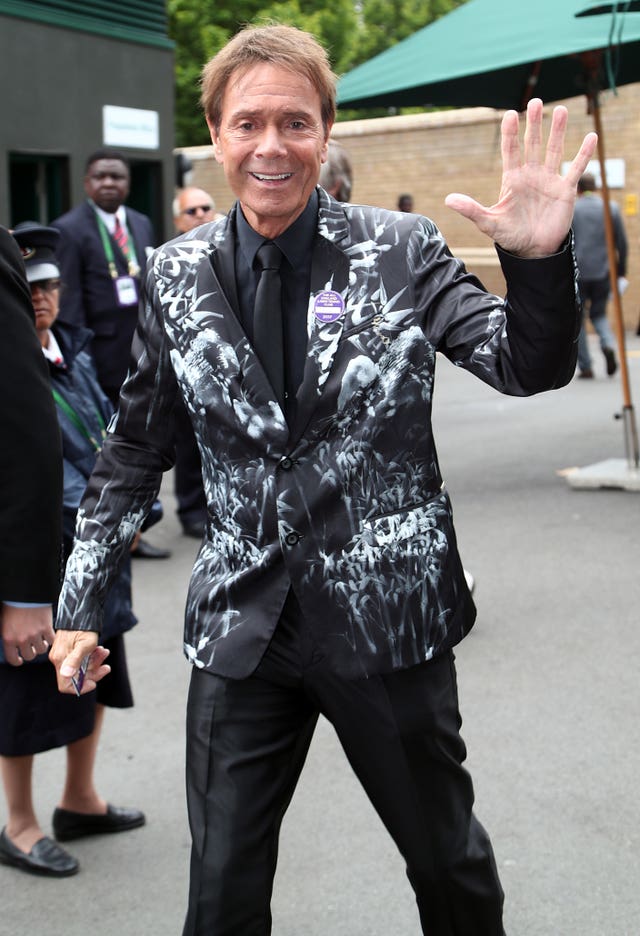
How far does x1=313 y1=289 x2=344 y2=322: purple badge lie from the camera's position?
2486mm

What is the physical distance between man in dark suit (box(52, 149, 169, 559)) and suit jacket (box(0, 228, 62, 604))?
467 centimetres

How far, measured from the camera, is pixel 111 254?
7.84 m

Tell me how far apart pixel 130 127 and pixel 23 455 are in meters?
12.5

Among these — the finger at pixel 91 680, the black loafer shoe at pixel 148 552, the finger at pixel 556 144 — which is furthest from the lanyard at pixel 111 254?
the finger at pixel 556 144

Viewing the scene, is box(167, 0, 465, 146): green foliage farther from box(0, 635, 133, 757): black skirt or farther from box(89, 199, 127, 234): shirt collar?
box(0, 635, 133, 757): black skirt

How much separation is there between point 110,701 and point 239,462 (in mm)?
1947

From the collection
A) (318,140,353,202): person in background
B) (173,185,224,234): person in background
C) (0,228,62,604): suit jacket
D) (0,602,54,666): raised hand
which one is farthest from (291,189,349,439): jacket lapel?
(173,185,224,234): person in background

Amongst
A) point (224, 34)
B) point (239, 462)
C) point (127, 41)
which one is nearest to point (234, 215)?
point (239, 462)

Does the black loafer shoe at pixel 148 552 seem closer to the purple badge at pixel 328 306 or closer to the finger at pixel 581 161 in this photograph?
the purple badge at pixel 328 306

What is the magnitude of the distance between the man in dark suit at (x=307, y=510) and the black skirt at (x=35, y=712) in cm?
138

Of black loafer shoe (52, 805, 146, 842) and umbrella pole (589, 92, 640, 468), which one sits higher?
umbrella pole (589, 92, 640, 468)

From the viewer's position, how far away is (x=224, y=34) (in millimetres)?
36594

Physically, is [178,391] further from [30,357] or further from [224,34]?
[224,34]

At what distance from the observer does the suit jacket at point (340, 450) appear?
2.48m
